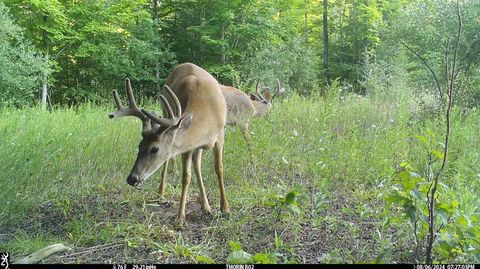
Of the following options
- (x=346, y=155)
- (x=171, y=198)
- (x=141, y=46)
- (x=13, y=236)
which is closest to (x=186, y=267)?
(x=13, y=236)

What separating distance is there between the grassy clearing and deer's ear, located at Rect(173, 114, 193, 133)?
2.62 ft

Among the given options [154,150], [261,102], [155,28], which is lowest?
[155,28]

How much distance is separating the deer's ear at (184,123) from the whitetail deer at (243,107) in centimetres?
100

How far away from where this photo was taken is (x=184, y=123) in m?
4.23

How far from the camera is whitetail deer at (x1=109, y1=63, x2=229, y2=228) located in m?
4.09

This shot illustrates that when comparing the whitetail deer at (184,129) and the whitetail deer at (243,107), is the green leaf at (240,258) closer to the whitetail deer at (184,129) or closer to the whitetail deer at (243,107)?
the whitetail deer at (184,129)

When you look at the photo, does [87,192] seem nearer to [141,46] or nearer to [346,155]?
[346,155]

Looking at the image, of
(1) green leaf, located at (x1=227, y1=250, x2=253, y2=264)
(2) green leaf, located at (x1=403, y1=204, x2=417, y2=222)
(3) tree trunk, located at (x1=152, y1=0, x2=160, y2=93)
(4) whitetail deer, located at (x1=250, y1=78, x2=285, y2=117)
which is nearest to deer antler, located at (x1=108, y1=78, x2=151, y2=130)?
(1) green leaf, located at (x1=227, y1=250, x2=253, y2=264)

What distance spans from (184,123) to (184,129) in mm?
71

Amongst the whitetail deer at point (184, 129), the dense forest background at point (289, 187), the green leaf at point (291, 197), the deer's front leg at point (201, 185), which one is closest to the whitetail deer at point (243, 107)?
the dense forest background at point (289, 187)

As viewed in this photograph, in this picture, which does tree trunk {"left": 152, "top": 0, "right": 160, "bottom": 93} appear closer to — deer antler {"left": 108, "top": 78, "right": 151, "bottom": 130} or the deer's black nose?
deer antler {"left": 108, "top": 78, "right": 151, "bottom": 130}

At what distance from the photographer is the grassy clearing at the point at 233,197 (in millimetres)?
3648

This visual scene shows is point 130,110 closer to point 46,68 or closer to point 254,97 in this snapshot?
point 254,97

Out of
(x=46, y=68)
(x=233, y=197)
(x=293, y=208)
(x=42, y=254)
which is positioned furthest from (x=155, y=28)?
(x=42, y=254)
